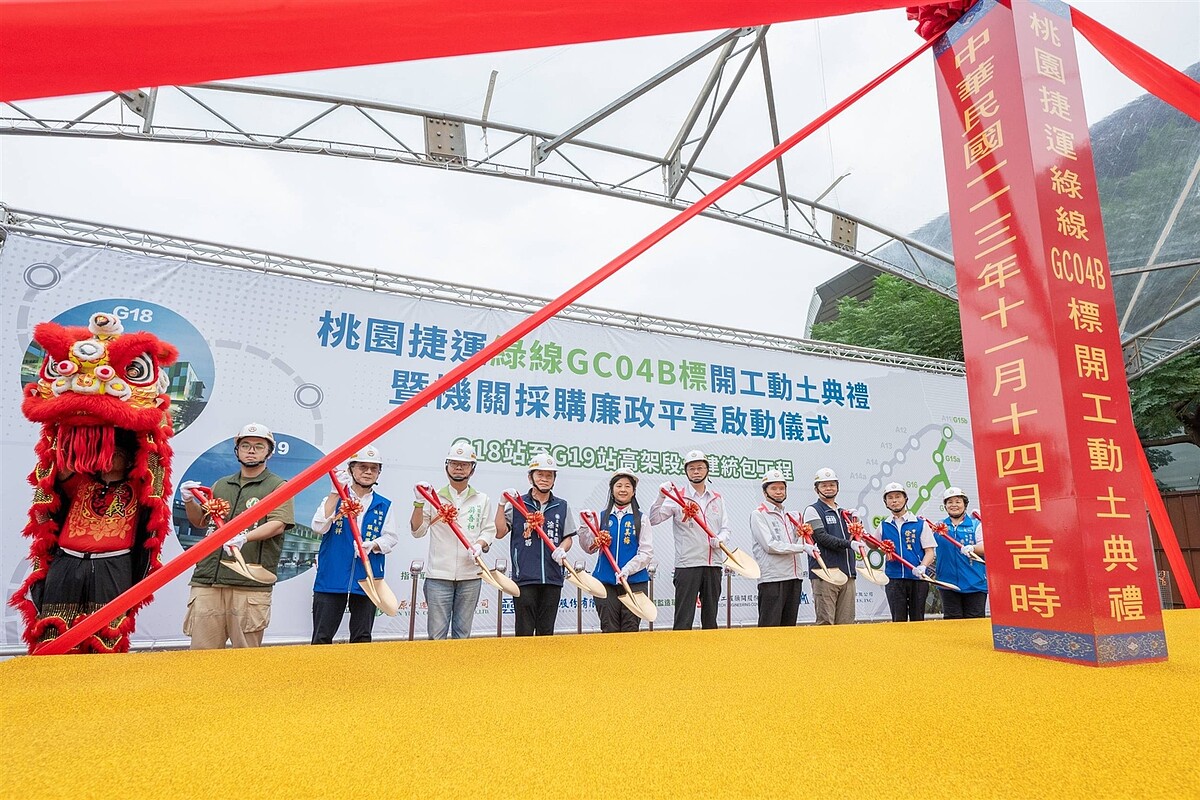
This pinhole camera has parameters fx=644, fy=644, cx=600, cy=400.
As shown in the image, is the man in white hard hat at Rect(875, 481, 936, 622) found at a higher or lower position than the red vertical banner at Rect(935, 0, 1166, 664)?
lower

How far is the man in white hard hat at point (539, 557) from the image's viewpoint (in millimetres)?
3727

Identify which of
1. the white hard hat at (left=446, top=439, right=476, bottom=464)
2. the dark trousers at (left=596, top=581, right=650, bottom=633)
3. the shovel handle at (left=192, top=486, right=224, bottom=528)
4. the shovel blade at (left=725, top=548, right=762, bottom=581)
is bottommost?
the dark trousers at (left=596, top=581, right=650, bottom=633)

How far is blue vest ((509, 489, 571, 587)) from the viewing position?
147 inches

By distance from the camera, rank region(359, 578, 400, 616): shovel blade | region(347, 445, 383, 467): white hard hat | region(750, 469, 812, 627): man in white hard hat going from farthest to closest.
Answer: region(750, 469, 812, 627): man in white hard hat, region(347, 445, 383, 467): white hard hat, region(359, 578, 400, 616): shovel blade

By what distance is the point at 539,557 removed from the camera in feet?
12.3

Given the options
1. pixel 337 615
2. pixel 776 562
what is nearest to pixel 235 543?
pixel 337 615

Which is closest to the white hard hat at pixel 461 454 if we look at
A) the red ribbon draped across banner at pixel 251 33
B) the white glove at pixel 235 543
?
the white glove at pixel 235 543

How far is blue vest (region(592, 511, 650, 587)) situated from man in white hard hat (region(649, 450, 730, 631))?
314 millimetres

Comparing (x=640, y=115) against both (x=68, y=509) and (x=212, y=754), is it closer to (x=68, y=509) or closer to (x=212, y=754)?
(x=68, y=509)

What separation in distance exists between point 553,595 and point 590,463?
1.12 m

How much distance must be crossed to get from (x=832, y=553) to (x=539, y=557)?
7.46 feet

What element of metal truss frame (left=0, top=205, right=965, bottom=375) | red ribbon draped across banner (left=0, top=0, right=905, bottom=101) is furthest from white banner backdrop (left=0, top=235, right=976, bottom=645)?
red ribbon draped across banner (left=0, top=0, right=905, bottom=101)

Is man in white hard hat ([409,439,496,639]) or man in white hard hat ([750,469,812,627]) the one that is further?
man in white hard hat ([750,469,812,627])

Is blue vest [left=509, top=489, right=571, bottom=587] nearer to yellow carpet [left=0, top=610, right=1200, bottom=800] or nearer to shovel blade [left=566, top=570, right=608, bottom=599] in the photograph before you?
shovel blade [left=566, top=570, right=608, bottom=599]
